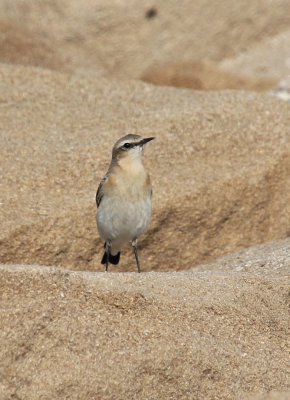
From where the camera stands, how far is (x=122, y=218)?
7336 mm

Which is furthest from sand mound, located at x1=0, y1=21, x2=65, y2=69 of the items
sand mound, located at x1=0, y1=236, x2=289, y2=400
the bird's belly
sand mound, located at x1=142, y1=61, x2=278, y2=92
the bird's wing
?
sand mound, located at x1=0, y1=236, x2=289, y2=400

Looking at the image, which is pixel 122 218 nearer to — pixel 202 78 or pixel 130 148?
pixel 130 148

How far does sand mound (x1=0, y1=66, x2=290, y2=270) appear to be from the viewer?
8.16 m

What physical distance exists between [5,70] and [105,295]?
645 cm

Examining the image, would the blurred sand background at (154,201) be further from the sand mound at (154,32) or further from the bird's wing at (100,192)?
the bird's wing at (100,192)

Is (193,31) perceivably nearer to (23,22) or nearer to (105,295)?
(23,22)

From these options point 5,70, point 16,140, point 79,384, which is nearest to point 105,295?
point 79,384

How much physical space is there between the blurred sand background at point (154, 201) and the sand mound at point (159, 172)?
0.02m

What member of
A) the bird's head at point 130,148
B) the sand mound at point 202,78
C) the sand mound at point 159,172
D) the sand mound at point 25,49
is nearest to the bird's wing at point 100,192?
the bird's head at point 130,148

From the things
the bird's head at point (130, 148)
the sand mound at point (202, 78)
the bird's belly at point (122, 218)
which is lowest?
the sand mound at point (202, 78)

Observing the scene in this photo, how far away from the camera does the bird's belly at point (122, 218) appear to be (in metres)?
7.30

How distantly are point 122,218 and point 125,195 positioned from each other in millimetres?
240

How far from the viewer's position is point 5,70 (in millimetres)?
11078

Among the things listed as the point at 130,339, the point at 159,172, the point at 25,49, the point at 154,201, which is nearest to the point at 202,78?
the point at 25,49
